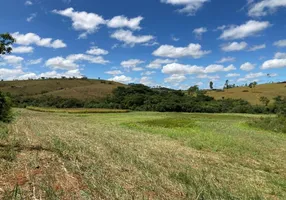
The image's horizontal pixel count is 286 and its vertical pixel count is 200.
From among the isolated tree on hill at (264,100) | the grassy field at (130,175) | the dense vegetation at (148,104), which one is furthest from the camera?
the isolated tree on hill at (264,100)

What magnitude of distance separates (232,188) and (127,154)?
612 cm

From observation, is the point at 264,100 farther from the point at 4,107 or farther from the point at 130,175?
the point at 130,175

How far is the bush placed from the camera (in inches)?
878

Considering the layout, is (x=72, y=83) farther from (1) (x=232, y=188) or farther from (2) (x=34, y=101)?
(1) (x=232, y=188)

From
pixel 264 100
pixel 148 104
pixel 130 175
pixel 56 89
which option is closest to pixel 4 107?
pixel 130 175

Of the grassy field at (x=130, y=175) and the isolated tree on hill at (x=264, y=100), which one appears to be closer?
the grassy field at (x=130, y=175)

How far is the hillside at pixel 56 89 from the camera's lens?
115 metres

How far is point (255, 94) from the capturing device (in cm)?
13088

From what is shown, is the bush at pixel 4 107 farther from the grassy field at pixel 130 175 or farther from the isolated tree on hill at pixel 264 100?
the isolated tree on hill at pixel 264 100

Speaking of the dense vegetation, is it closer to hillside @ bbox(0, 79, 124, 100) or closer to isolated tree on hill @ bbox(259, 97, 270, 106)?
isolated tree on hill @ bbox(259, 97, 270, 106)

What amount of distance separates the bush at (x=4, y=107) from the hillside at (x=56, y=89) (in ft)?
286

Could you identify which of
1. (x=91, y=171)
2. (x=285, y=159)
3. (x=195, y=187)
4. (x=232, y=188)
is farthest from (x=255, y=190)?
(x=285, y=159)

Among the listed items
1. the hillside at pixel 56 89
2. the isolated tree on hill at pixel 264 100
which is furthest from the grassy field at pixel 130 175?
the isolated tree on hill at pixel 264 100

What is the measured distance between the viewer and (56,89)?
129000 mm
